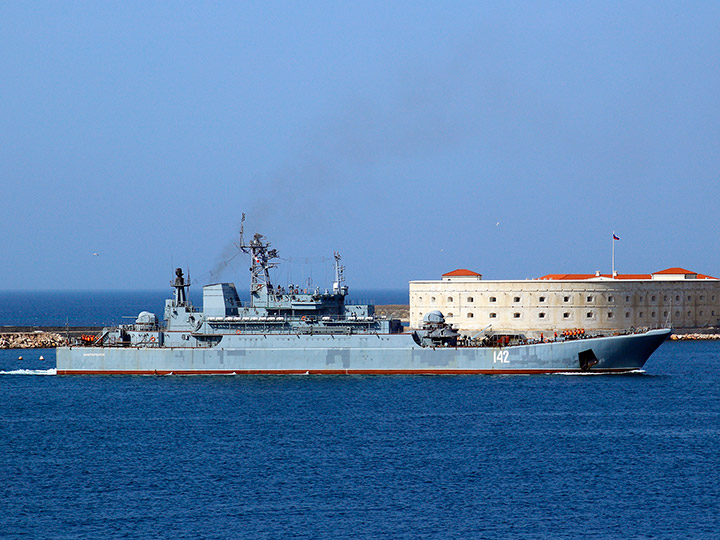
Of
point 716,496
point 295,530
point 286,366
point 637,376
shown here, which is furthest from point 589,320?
point 295,530

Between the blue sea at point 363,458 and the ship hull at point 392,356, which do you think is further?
the ship hull at point 392,356

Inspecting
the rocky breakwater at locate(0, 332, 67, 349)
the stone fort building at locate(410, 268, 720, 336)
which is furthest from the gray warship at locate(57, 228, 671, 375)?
the stone fort building at locate(410, 268, 720, 336)

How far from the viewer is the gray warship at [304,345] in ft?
164

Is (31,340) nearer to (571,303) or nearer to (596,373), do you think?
(571,303)

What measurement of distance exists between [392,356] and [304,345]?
14.6ft

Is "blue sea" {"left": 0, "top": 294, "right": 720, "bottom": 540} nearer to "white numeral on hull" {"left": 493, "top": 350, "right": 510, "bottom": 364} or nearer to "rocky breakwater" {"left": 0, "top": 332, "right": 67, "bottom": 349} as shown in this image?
"white numeral on hull" {"left": 493, "top": 350, "right": 510, "bottom": 364}

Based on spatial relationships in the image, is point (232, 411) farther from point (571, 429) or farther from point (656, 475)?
point (656, 475)

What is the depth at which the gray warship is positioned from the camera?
1965 inches

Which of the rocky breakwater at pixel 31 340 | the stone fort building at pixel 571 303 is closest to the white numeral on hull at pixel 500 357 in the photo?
the stone fort building at pixel 571 303

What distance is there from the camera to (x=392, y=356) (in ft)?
163

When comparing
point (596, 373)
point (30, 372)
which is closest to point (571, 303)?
point (596, 373)

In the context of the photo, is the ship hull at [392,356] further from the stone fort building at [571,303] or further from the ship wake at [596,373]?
the stone fort building at [571,303]

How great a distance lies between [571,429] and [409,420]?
19.8ft

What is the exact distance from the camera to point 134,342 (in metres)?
53.1
